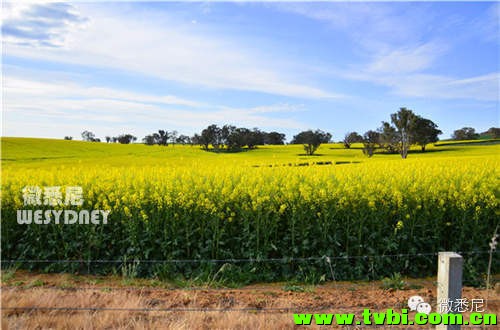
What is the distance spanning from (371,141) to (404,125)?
4628 mm

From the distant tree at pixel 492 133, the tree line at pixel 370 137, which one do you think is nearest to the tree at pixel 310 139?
the tree line at pixel 370 137

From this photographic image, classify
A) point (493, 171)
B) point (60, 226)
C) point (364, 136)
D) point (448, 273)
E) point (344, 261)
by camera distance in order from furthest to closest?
point (364, 136) → point (493, 171) → point (60, 226) → point (344, 261) → point (448, 273)

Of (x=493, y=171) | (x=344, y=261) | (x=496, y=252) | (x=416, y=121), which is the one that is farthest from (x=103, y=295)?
(x=416, y=121)

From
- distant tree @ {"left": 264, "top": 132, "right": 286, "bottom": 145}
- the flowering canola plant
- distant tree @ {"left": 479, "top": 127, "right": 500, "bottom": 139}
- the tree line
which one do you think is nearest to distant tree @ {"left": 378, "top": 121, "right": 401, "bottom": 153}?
the tree line

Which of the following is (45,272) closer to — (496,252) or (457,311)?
(457,311)

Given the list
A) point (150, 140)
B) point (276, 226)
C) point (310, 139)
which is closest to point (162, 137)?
point (150, 140)

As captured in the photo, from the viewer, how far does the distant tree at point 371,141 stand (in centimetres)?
5122

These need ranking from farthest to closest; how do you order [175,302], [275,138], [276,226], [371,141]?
[275,138] → [371,141] → [276,226] → [175,302]

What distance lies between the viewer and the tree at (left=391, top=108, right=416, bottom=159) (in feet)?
164

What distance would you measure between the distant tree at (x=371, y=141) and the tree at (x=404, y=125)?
9.72 feet

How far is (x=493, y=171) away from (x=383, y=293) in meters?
5.39

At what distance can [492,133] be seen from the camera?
69312 millimetres

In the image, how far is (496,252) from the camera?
6742 mm

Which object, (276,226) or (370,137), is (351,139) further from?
(276,226)
